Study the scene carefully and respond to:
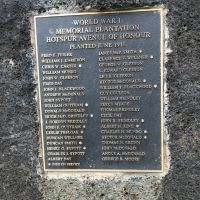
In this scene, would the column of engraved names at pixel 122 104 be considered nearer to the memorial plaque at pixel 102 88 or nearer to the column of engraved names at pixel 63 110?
the memorial plaque at pixel 102 88

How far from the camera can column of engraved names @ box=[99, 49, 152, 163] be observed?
2.81 m

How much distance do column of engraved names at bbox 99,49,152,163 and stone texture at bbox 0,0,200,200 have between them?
0.73 feet

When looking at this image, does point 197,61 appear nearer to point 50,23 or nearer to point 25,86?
point 50,23

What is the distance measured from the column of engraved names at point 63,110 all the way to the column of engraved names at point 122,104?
188mm

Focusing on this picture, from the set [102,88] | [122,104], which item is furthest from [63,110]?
[122,104]

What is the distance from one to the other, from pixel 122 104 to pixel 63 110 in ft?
1.73

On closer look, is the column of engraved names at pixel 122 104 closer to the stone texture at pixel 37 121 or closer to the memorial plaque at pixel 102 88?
the memorial plaque at pixel 102 88

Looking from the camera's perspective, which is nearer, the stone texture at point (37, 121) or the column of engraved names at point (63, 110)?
the stone texture at point (37, 121)

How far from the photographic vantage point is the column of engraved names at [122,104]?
2809 mm

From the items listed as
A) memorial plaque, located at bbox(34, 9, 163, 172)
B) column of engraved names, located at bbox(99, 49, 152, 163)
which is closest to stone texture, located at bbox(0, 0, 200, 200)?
memorial plaque, located at bbox(34, 9, 163, 172)

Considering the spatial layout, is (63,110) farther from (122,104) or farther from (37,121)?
(122,104)

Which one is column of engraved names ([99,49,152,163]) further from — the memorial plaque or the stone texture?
the stone texture

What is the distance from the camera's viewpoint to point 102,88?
113 inches

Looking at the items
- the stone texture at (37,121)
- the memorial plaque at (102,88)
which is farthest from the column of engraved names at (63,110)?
the stone texture at (37,121)
